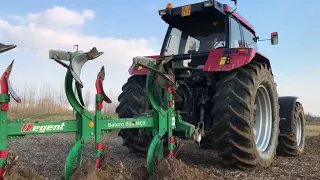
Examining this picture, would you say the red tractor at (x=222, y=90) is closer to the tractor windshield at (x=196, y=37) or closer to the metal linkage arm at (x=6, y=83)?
the tractor windshield at (x=196, y=37)

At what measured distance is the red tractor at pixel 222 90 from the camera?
3934 mm

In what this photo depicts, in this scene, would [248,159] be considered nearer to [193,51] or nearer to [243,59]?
[243,59]

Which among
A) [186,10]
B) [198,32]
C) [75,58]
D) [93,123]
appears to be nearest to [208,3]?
[186,10]

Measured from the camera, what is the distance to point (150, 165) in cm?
338

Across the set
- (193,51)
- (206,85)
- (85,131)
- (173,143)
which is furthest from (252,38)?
(85,131)

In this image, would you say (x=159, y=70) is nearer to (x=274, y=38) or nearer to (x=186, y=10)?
(x=186, y=10)

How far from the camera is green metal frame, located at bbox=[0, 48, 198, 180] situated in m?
2.53

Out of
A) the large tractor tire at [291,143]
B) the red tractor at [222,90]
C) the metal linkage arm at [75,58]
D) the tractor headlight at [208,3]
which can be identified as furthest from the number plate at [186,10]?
the large tractor tire at [291,143]

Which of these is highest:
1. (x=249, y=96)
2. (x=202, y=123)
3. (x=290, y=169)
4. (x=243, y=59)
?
(x=243, y=59)

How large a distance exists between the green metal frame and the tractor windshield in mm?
1551

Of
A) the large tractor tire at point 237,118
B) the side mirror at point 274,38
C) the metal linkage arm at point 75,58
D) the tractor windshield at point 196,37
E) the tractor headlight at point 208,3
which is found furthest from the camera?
the side mirror at point 274,38

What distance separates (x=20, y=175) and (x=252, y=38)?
4.72 m

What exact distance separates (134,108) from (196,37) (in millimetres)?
1582

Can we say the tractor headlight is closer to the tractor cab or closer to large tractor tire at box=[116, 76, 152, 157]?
the tractor cab
